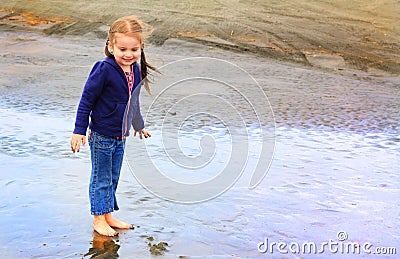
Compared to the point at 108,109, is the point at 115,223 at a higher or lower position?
lower

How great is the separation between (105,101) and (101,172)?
0.38m

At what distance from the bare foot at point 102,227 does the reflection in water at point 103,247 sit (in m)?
0.03

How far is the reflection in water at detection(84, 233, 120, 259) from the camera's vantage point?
3.33m

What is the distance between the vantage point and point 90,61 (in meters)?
10.8

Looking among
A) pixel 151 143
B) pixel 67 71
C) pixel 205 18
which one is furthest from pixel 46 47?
pixel 151 143

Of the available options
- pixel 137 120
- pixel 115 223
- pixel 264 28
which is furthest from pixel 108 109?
pixel 264 28

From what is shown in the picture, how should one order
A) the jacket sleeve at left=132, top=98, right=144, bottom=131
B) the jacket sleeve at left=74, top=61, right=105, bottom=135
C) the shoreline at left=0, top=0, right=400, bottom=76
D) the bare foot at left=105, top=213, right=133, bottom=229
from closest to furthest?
the jacket sleeve at left=74, top=61, right=105, bottom=135, the bare foot at left=105, top=213, right=133, bottom=229, the jacket sleeve at left=132, top=98, right=144, bottom=131, the shoreline at left=0, top=0, right=400, bottom=76

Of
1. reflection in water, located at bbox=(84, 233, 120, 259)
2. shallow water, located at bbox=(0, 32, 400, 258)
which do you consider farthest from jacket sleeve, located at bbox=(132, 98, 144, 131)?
reflection in water, located at bbox=(84, 233, 120, 259)

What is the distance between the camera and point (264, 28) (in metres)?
13.7

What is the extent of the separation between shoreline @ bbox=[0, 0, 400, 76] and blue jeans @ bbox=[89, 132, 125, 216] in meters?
8.28

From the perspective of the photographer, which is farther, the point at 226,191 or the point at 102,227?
the point at 226,191

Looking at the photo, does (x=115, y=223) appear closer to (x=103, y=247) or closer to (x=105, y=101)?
(x=103, y=247)

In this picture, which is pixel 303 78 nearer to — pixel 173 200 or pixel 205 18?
pixel 205 18

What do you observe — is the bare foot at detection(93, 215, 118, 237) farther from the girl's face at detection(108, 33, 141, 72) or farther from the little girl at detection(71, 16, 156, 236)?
the girl's face at detection(108, 33, 141, 72)
